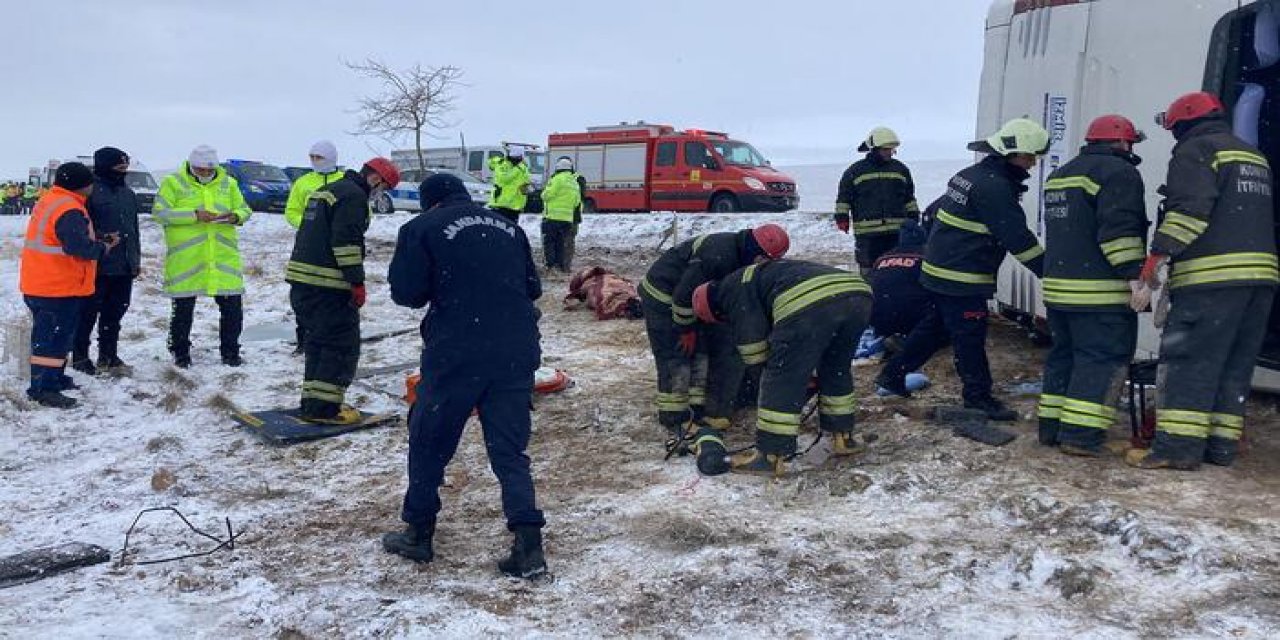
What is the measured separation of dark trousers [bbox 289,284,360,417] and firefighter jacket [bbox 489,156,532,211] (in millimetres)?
6654

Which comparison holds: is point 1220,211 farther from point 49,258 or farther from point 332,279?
point 49,258

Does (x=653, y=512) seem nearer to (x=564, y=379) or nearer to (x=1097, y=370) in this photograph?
(x=1097, y=370)

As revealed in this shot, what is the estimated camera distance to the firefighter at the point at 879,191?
8172 mm

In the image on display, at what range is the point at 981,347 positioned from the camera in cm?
577

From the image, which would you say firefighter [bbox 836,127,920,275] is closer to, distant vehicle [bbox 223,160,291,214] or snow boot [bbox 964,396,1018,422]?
snow boot [bbox 964,396,1018,422]

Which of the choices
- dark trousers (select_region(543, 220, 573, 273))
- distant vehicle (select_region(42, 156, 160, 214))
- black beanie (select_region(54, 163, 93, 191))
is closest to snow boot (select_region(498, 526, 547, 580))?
black beanie (select_region(54, 163, 93, 191))

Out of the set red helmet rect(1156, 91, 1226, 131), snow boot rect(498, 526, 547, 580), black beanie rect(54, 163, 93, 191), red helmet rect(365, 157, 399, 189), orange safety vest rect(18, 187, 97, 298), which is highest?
red helmet rect(1156, 91, 1226, 131)

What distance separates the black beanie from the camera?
677 cm

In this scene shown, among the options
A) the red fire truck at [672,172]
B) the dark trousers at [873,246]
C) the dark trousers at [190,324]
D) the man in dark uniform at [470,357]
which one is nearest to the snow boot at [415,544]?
the man in dark uniform at [470,357]

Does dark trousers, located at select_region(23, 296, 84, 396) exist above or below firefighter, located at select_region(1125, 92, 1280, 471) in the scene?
below

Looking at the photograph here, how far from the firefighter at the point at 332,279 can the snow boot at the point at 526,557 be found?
2.54m

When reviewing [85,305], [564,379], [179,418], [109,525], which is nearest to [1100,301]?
[564,379]

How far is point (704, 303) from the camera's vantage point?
5.43 m

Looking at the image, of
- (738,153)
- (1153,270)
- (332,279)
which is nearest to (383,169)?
(332,279)
